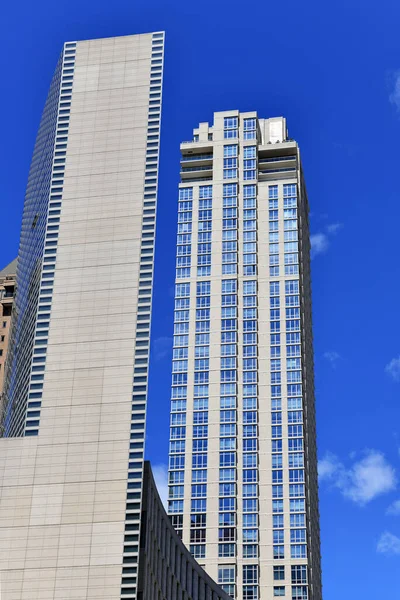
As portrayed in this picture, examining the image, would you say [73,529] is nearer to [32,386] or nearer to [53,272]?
[32,386]

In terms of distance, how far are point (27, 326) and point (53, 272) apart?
35.8ft

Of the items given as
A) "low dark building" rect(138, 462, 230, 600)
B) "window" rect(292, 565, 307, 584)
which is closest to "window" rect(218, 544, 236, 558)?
"window" rect(292, 565, 307, 584)

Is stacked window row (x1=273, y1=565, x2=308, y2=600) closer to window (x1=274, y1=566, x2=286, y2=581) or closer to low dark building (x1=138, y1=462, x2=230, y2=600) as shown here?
window (x1=274, y1=566, x2=286, y2=581)

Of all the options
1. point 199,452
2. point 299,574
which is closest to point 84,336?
point 199,452

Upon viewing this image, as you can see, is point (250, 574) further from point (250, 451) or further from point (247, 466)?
point (250, 451)

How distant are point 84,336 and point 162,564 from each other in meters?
32.2

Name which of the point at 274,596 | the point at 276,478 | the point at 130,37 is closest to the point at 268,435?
the point at 276,478

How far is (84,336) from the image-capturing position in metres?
143

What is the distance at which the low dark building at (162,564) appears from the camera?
124 metres

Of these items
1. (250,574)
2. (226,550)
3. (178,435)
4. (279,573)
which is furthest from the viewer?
(178,435)

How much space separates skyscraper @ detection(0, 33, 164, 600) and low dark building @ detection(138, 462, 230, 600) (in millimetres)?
1996

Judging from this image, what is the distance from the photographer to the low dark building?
124 meters

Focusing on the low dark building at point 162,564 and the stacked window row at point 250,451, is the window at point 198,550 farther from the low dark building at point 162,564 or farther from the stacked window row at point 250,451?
the low dark building at point 162,564

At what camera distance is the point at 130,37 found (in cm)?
17062
